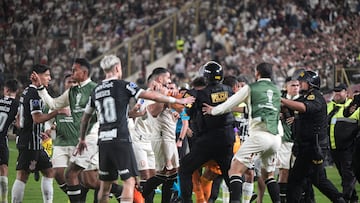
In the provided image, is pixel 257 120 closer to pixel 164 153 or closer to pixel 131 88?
pixel 131 88

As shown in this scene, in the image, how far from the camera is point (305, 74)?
14.4 m

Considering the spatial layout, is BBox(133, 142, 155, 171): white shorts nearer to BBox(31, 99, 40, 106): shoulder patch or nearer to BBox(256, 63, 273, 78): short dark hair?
BBox(31, 99, 40, 106): shoulder patch

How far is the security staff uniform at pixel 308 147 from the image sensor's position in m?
14.2

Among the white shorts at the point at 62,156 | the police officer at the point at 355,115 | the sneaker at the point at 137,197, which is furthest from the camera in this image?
the police officer at the point at 355,115

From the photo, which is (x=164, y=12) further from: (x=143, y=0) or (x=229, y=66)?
(x=229, y=66)

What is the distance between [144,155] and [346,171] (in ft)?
13.8

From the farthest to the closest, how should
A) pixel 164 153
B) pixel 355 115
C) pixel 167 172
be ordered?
pixel 355 115, pixel 164 153, pixel 167 172

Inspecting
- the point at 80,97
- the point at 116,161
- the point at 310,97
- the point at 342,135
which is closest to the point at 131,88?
the point at 116,161

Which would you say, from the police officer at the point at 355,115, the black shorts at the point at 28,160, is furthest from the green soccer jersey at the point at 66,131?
the police officer at the point at 355,115

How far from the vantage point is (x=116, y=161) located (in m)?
12.4

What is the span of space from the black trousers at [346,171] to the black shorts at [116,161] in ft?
19.6

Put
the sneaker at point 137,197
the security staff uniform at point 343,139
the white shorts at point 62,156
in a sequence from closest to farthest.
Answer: the sneaker at point 137,197 → the white shorts at point 62,156 → the security staff uniform at point 343,139

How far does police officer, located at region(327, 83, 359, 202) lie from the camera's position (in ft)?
58.9

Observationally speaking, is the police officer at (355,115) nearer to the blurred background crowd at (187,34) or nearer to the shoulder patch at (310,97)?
the shoulder patch at (310,97)
